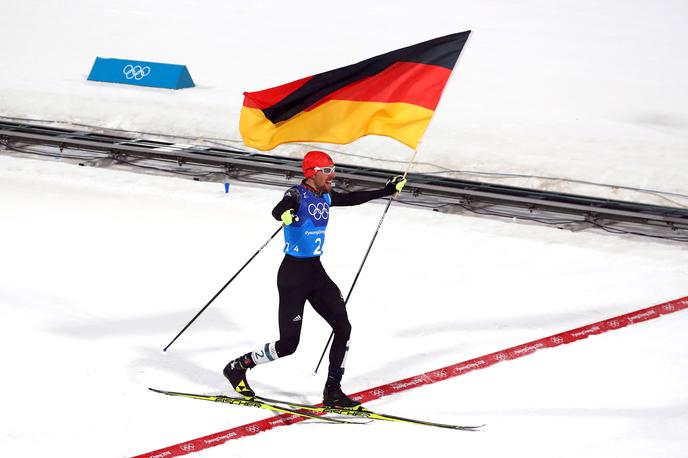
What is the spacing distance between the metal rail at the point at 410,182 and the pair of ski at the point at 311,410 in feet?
22.9

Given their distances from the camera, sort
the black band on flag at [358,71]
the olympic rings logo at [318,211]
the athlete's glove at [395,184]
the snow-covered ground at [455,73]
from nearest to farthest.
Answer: the olympic rings logo at [318,211] → the athlete's glove at [395,184] → the black band on flag at [358,71] → the snow-covered ground at [455,73]

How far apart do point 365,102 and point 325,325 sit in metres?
2.51

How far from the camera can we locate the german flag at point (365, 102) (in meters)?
9.98

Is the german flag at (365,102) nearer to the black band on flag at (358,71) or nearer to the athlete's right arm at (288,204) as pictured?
the black band on flag at (358,71)

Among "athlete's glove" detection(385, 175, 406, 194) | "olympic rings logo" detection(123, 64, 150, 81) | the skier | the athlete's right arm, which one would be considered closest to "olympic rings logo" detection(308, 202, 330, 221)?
the skier

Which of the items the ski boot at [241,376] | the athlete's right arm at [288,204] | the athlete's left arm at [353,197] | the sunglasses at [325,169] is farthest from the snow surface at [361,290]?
the sunglasses at [325,169]

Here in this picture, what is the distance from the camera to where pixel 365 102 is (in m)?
10.1

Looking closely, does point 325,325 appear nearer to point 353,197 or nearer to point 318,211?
point 353,197

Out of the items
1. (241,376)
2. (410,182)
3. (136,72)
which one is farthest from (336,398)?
(136,72)

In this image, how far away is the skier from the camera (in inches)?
338

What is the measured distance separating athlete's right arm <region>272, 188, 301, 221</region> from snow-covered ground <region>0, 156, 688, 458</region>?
1.80 m

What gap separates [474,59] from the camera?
28156 mm

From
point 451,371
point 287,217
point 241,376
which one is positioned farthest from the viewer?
point 451,371

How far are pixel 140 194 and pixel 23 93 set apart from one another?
335 inches
